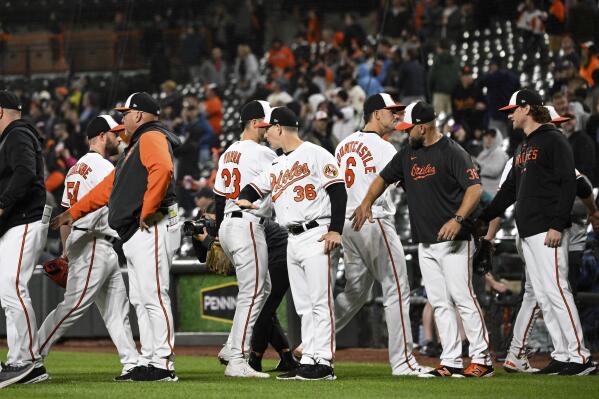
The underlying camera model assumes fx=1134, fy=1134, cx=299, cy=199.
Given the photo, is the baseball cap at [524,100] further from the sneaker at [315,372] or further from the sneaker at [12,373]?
the sneaker at [12,373]

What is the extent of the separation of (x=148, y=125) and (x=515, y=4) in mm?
14038

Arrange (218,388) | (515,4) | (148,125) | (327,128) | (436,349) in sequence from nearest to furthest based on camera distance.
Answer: (218,388), (148,125), (436,349), (327,128), (515,4)

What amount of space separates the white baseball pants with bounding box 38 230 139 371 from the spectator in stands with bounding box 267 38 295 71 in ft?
48.1

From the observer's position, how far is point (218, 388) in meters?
7.61

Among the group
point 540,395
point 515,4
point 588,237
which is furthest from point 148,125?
point 515,4

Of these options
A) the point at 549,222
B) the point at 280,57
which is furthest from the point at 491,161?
the point at 280,57

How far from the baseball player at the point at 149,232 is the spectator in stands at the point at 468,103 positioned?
28.3 ft

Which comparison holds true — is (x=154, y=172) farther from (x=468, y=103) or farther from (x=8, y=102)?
(x=468, y=103)

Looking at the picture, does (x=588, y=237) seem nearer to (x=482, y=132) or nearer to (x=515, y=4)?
(x=482, y=132)

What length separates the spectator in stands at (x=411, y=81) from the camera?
59.2 ft

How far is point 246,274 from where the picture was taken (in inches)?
340

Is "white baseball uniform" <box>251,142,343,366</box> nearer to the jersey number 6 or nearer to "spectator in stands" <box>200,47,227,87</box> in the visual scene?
the jersey number 6

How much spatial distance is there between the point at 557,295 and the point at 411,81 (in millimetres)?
10201

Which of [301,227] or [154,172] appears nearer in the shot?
[154,172]
